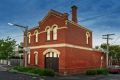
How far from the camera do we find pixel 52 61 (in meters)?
37.2

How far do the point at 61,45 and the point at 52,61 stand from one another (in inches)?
135

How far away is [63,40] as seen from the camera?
35156 mm

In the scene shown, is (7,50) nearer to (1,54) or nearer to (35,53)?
(1,54)

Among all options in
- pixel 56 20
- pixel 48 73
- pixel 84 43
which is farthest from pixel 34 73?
pixel 84 43

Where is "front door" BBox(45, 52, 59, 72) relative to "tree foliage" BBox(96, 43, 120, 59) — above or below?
below

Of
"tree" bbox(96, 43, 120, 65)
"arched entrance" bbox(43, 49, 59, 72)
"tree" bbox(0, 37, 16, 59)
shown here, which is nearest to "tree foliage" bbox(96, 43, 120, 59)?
"tree" bbox(96, 43, 120, 65)

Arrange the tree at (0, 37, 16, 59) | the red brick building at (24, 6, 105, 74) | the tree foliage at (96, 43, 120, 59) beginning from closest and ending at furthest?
the red brick building at (24, 6, 105, 74)
the tree at (0, 37, 16, 59)
the tree foliage at (96, 43, 120, 59)

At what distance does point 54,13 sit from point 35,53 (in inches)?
354

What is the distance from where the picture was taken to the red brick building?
35.3 m

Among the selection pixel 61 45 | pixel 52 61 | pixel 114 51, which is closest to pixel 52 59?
pixel 52 61

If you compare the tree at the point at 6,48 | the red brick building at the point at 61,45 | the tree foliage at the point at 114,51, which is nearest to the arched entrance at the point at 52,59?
the red brick building at the point at 61,45

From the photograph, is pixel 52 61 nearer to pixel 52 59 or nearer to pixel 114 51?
pixel 52 59

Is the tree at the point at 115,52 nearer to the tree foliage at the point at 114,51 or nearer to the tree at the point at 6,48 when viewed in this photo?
the tree foliage at the point at 114,51

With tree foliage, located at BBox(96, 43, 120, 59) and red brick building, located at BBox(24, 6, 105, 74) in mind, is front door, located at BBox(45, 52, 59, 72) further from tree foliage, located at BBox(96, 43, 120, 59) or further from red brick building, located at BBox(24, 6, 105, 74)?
tree foliage, located at BBox(96, 43, 120, 59)
